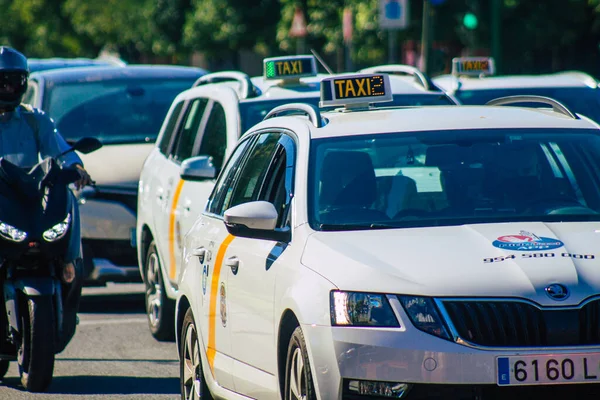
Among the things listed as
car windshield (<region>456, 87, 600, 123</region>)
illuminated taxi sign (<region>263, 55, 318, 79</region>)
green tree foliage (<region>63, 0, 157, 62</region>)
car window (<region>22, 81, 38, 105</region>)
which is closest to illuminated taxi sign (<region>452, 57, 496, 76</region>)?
car windshield (<region>456, 87, 600, 123</region>)

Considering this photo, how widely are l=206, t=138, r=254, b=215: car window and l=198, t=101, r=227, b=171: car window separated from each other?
2.19m

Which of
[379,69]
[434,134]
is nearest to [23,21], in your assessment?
[379,69]

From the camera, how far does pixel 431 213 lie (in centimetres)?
595

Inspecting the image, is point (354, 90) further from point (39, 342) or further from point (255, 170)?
point (39, 342)

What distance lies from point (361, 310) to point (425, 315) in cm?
24

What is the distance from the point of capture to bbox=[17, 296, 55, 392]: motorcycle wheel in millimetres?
7777

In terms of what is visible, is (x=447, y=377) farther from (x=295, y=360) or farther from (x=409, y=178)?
(x=409, y=178)

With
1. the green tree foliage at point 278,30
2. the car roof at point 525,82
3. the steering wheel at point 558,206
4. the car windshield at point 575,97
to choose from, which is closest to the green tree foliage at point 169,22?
the green tree foliage at point 278,30

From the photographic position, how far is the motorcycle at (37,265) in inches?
309

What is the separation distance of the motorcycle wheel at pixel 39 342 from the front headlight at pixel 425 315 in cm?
328

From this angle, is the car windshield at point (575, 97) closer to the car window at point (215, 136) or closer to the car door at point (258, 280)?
the car window at point (215, 136)

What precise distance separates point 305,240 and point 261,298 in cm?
35

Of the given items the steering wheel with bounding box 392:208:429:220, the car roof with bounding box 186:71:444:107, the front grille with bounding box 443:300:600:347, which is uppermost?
the steering wheel with bounding box 392:208:429:220

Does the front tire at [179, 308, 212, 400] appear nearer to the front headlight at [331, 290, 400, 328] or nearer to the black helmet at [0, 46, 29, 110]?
the front headlight at [331, 290, 400, 328]
